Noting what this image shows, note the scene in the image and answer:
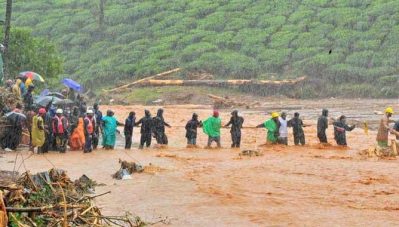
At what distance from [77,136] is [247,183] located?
5.89 metres

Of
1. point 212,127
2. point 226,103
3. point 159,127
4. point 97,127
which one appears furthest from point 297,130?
point 226,103

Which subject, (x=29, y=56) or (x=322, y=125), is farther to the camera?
(x=29, y=56)

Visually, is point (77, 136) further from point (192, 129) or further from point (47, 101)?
point (192, 129)

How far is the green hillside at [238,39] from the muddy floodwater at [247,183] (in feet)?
71.6

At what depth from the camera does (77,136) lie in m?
19.2

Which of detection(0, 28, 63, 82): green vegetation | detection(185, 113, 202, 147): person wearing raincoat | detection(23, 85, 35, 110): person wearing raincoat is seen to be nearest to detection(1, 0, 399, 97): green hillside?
detection(0, 28, 63, 82): green vegetation

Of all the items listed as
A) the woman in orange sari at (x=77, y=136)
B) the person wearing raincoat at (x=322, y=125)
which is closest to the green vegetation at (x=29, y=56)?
the woman in orange sari at (x=77, y=136)

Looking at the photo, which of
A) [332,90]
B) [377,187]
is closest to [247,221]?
[377,187]

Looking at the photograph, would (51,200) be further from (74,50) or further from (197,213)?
(74,50)

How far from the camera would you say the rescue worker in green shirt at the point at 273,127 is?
2020cm

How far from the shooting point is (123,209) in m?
12.3

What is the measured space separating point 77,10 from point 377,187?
47.9 meters

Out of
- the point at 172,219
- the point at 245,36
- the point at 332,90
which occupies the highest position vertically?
the point at 245,36

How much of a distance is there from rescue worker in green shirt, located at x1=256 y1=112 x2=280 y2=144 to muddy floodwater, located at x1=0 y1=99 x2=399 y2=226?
282 millimetres
